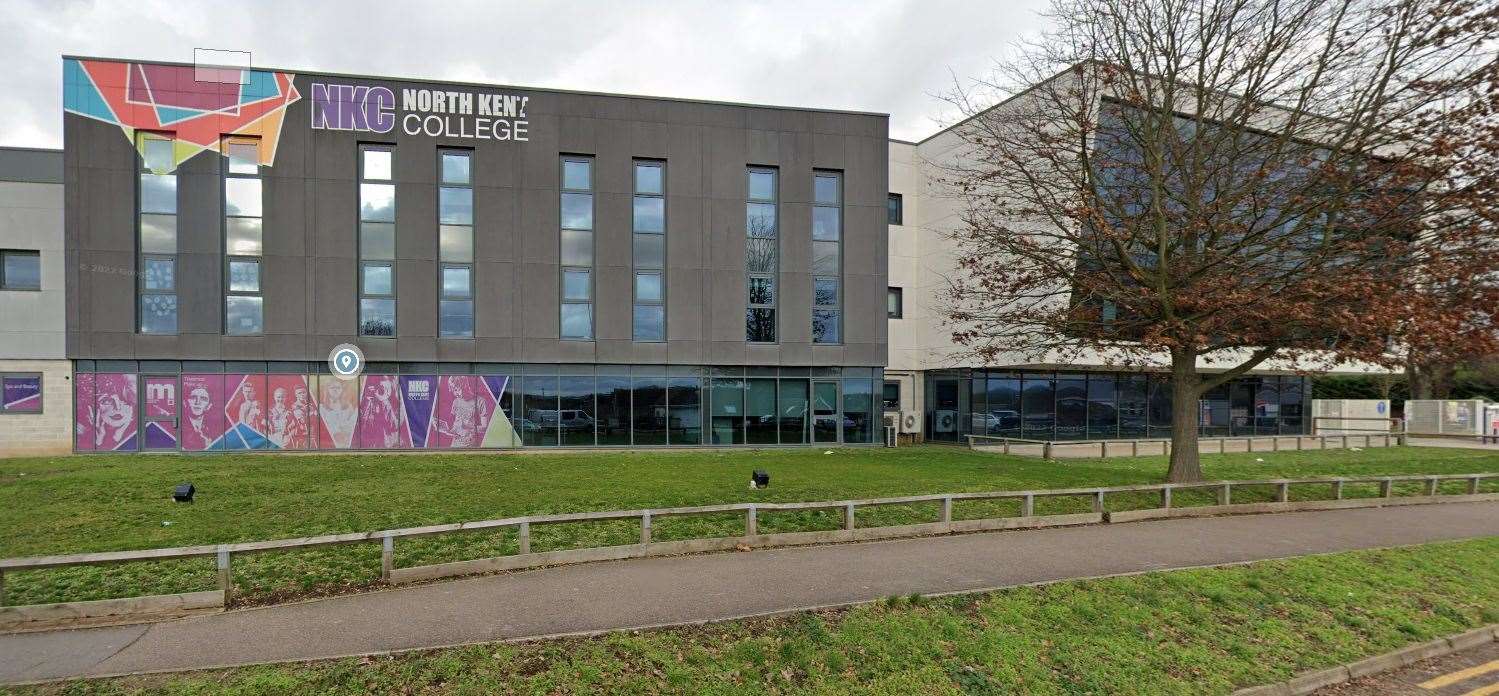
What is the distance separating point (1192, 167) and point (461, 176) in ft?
64.5

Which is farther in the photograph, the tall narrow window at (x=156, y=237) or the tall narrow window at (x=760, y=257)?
the tall narrow window at (x=760, y=257)

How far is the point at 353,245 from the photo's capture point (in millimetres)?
21547

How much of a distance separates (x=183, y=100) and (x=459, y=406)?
39.2 feet

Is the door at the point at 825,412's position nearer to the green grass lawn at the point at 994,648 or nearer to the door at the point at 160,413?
the green grass lawn at the point at 994,648

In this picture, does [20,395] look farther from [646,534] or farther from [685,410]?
[646,534]

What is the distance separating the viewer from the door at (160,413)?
20.5 m

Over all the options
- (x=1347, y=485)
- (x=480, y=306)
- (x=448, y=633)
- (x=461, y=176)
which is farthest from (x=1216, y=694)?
(x=461, y=176)

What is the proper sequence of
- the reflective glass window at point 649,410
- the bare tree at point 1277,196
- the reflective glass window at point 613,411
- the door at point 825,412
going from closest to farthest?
the bare tree at point 1277,196, the reflective glass window at point 613,411, the reflective glass window at point 649,410, the door at point 825,412

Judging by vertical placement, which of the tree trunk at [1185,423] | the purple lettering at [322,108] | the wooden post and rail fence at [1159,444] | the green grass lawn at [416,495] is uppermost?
the purple lettering at [322,108]

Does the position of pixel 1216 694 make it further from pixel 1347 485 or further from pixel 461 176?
pixel 461 176

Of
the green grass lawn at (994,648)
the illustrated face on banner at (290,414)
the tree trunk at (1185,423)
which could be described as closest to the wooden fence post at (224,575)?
the green grass lawn at (994,648)

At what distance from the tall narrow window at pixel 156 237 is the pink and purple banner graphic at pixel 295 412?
2002 mm

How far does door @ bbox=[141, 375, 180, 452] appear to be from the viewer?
2047cm

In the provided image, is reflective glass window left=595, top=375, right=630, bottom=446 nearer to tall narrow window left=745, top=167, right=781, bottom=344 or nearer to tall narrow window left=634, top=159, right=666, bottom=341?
tall narrow window left=634, top=159, right=666, bottom=341
